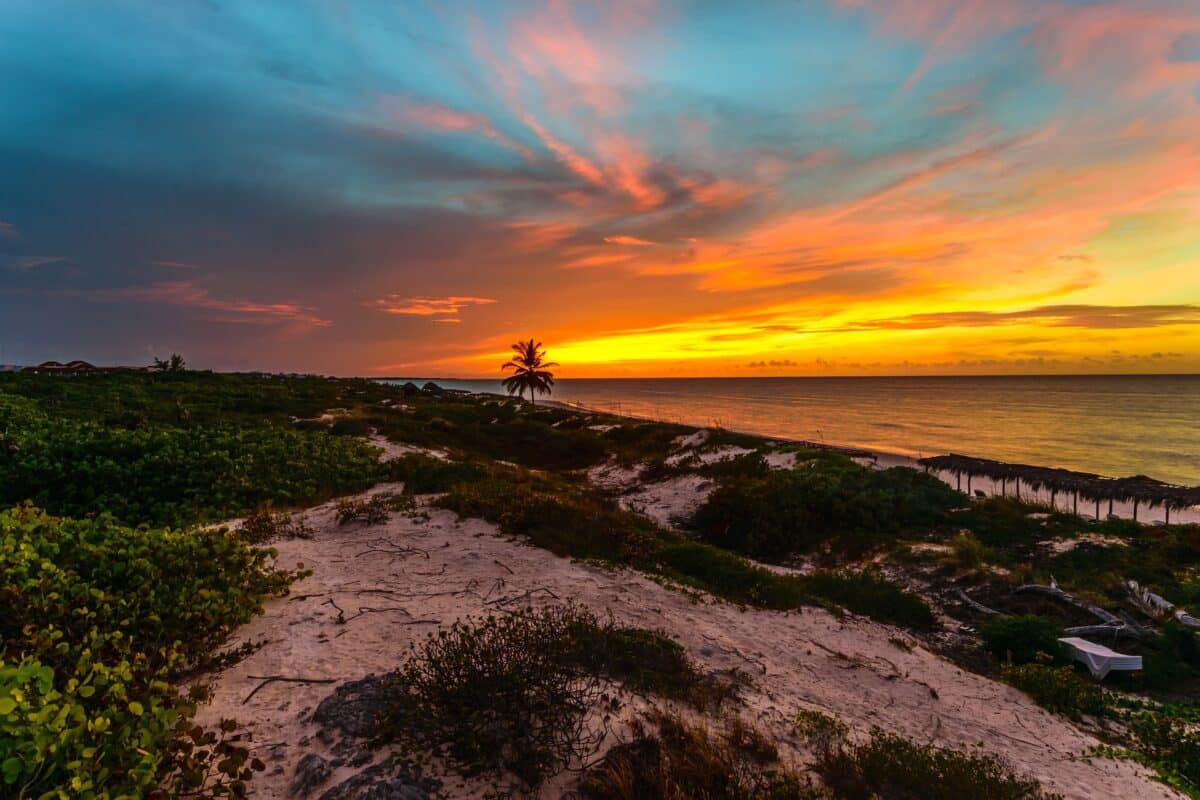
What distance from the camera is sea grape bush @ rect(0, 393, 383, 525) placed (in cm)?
1373

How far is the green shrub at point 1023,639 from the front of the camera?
32.7ft

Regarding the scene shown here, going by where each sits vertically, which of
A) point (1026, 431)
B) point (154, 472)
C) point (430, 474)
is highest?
point (154, 472)

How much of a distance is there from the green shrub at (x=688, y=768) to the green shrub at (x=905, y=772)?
23.5 inches

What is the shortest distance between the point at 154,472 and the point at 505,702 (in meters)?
15.9

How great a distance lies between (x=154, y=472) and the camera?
592 inches

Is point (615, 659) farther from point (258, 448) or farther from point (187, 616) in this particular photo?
point (258, 448)

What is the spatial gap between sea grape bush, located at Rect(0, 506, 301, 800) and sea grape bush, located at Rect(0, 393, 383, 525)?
7014 mm

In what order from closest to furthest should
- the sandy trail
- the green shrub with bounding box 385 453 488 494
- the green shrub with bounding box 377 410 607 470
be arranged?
the sandy trail → the green shrub with bounding box 385 453 488 494 → the green shrub with bounding box 377 410 607 470

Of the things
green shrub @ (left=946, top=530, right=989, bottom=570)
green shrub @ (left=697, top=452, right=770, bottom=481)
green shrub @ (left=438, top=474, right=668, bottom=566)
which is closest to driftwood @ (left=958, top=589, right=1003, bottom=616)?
green shrub @ (left=946, top=530, right=989, bottom=570)

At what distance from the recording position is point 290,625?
726cm

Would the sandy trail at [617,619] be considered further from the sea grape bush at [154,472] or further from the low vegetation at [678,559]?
the sea grape bush at [154,472]

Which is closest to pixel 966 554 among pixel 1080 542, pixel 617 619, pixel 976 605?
pixel 976 605

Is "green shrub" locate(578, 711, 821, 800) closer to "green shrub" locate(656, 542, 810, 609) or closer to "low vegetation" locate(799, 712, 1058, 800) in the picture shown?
"low vegetation" locate(799, 712, 1058, 800)

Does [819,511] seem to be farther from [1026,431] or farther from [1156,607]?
[1026,431]
